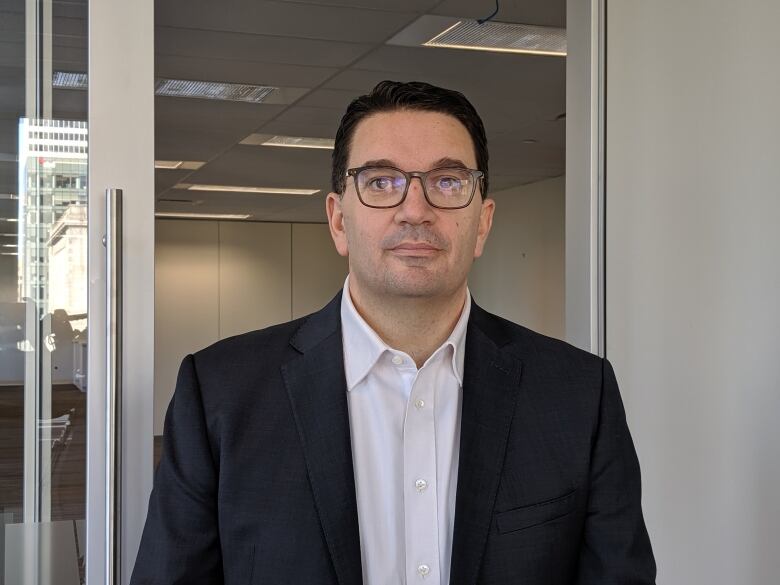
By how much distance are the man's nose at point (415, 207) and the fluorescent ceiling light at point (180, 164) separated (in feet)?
25.9

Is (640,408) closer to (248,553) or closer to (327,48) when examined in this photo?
(248,553)

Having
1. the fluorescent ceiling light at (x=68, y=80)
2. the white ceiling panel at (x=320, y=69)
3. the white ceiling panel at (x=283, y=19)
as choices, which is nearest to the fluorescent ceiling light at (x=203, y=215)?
the white ceiling panel at (x=320, y=69)

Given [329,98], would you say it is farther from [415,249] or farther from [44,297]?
[415,249]

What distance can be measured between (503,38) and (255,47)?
1.33 metres

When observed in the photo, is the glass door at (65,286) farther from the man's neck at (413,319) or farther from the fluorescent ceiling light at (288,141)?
the fluorescent ceiling light at (288,141)

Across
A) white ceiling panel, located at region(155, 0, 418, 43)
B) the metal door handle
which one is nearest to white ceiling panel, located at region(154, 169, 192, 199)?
white ceiling panel, located at region(155, 0, 418, 43)

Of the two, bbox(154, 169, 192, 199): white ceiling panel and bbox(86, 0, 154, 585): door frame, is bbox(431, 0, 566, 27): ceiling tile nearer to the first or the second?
bbox(86, 0, 154, 585): door frame

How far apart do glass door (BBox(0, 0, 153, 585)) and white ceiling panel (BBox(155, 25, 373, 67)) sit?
8.80ft

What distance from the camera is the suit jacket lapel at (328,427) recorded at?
1.41 m

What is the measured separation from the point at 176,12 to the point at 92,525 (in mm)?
2958

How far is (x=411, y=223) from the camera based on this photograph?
55.7 inches

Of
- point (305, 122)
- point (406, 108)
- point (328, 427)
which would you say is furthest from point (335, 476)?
point (305, 122)

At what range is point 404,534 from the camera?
1.47 m

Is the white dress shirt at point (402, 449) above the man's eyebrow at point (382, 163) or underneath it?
underneath
